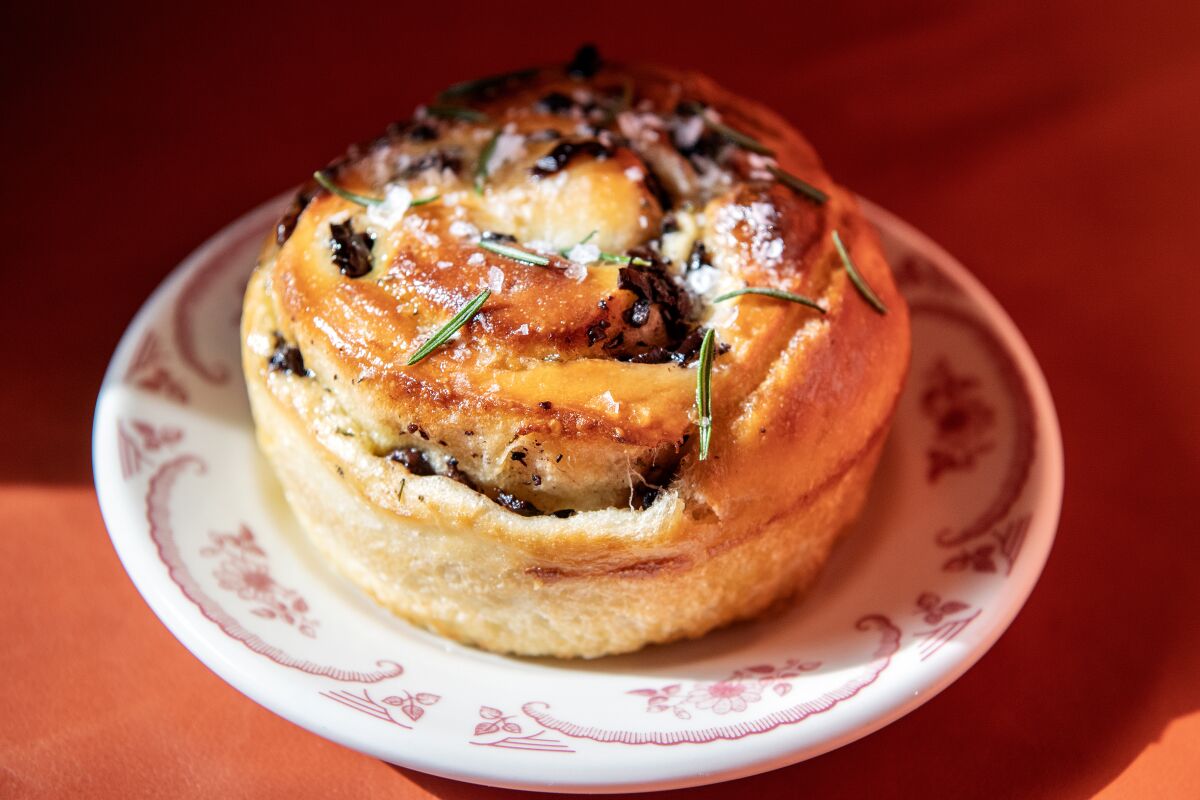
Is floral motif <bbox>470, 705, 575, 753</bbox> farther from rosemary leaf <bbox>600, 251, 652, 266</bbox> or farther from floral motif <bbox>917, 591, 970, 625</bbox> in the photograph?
rosemary leaf <bbox>600, 251, 652, 266</bbox>

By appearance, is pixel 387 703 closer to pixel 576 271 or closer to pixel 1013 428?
pixel 576 271

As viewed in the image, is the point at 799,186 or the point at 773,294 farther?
the point at 799,186

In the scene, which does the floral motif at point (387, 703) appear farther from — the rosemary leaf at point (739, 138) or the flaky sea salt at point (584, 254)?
the rosemary leaf at point (739, 138)

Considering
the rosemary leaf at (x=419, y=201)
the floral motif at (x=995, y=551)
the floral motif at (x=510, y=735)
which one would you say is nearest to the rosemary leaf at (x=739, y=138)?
the rosemary leaf at (x=419, y=201)

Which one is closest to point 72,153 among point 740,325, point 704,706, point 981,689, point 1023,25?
point 740,325

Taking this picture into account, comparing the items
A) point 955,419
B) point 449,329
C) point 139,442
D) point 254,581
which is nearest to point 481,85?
point 449,329

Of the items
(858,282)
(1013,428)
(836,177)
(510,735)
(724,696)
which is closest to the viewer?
(510,735)
